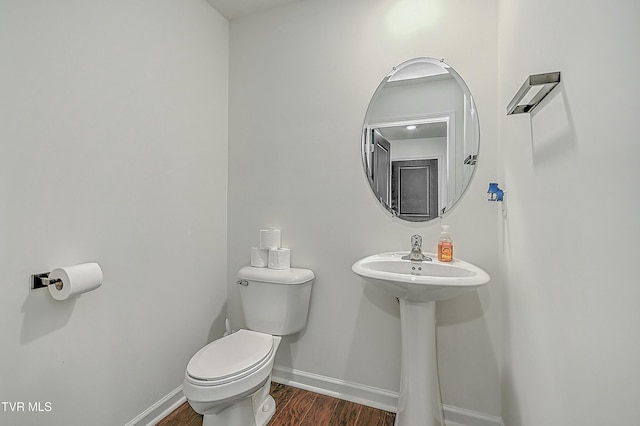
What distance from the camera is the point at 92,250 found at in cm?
130

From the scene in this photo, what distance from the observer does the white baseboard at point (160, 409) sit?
1.50 metres

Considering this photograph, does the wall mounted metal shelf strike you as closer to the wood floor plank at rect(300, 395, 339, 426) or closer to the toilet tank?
the toilet tank

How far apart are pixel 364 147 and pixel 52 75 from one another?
146 centimetres

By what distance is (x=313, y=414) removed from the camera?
165cm

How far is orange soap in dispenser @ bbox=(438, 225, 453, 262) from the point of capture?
1500 millimetres

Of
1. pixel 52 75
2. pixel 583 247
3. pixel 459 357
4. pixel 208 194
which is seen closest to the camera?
pixel 583 247

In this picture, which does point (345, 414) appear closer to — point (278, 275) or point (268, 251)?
point (278, 275)

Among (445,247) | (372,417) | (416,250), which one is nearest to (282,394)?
(372,417)

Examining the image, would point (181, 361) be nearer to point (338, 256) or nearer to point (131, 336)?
point (131, 336)

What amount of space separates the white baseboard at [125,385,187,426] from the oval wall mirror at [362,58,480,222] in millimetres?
1651

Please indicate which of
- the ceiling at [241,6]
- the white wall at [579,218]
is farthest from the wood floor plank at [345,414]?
the ceiling at [241,6]

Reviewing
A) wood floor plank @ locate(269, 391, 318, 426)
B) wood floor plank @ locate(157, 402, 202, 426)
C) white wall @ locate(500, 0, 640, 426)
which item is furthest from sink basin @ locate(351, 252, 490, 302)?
wood floor plank @ locate(157, 402, 202, 426)

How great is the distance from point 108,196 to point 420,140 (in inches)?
A: 64.3

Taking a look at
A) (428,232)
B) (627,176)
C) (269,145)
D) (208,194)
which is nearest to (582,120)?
(627,176)
